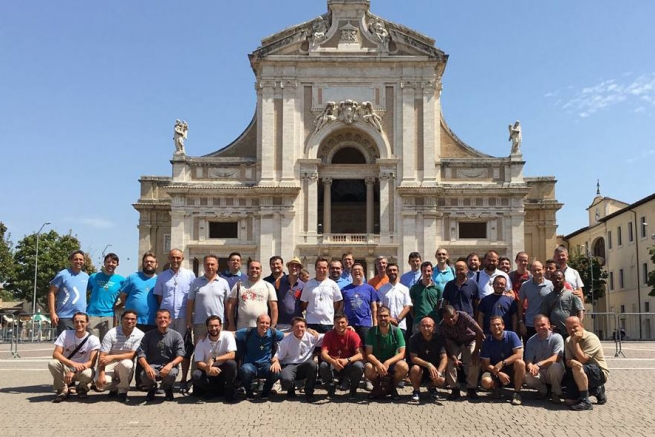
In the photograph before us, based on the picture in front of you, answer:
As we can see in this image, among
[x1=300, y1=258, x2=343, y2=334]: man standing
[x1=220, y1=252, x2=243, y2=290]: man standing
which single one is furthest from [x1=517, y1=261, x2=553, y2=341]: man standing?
[x1=220, y1=252, x2=243, y2=290]: man standing

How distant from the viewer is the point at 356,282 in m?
14.9

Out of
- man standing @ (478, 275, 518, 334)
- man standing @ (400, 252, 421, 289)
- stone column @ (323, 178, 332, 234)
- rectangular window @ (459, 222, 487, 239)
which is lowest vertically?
man standing @ (478, 275, 518, 334)

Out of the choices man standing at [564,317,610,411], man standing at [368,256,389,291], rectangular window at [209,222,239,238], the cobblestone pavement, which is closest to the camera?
the cobblestone pavement

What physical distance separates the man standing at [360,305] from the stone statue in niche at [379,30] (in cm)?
3540

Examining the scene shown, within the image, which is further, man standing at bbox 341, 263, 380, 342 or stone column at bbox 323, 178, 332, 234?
stone column at bbox 323, 178, 332, 234

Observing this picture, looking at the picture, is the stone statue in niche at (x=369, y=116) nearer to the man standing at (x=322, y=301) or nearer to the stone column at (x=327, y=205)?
the stone column at (x=327, y=205)

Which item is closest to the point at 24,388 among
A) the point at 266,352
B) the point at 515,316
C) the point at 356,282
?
the point at 266,352

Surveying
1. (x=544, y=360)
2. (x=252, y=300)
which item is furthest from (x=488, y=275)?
(x=252, y=300)

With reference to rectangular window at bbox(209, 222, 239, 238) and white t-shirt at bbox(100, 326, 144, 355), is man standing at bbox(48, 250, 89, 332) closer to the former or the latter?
white t-shirt at bbox(100, 326, 144, 355)

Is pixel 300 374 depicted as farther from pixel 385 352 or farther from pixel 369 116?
pixel 369 116

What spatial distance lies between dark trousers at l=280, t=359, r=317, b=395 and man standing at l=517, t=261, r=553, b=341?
4369mm

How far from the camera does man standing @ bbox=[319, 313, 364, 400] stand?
13.4 meters

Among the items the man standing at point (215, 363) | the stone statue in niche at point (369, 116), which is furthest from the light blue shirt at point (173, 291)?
the stone statue in niche at point (369, 116)

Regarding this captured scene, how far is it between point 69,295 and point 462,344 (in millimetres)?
7944
